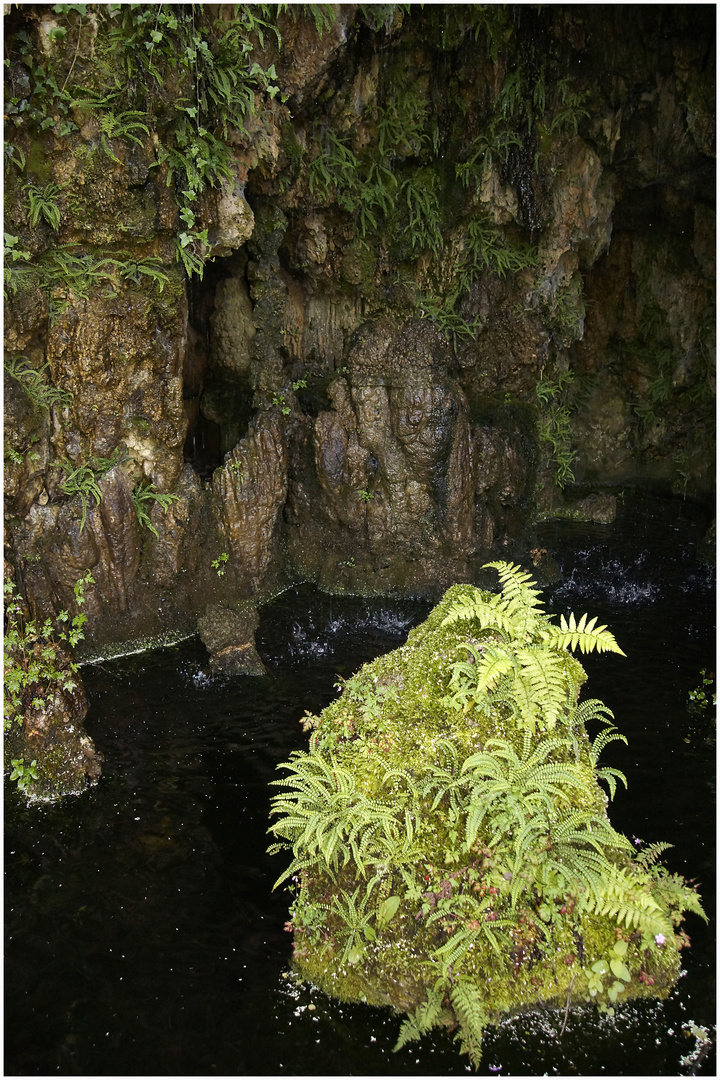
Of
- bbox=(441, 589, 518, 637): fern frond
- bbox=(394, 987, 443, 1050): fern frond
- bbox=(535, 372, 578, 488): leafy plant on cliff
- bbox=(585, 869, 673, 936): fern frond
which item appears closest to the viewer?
bbox=(394, 987, 443, 1050): fern frond

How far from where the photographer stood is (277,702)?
8398 millimetres

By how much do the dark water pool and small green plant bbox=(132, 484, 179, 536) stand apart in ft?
5.55

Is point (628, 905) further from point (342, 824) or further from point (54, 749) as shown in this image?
Answer: point (54, 749)

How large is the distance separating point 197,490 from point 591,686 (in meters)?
5.61

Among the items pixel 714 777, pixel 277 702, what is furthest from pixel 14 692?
pixel 714 777

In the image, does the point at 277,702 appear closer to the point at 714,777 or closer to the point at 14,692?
the point at 14,692

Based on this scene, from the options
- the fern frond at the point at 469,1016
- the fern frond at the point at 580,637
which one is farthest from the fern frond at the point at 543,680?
the fern frond at the point at 469,1016

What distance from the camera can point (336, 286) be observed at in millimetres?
12203

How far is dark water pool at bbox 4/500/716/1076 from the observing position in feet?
14.8

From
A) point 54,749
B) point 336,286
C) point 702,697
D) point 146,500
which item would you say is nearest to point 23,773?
point 54,749

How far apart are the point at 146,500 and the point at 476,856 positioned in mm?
6445

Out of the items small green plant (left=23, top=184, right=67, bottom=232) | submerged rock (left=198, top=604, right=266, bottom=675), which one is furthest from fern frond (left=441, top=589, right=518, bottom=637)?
small green plant (left=23, top=184, right=67, bottom=232)

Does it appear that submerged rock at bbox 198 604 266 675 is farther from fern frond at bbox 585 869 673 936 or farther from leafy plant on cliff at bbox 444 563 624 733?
fern frond at bbox 585 869 673 936

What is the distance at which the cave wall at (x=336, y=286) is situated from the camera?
820cm
